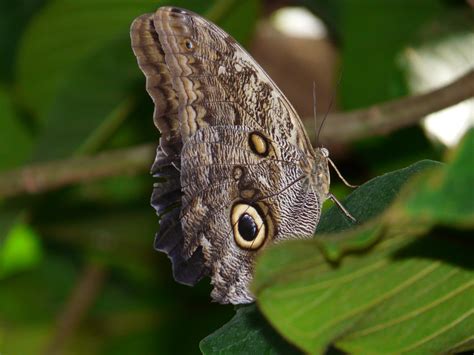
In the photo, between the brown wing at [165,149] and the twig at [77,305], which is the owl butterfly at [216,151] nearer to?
the brown wing at [165,149]

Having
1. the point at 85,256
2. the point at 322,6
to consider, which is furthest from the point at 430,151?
the point at 85,256

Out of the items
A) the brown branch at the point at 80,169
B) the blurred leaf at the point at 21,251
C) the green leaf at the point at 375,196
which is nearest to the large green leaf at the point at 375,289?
the green leaf at the point at 375,196

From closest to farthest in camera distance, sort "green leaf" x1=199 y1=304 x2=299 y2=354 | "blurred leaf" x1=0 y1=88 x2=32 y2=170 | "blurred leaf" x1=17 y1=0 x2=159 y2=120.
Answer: "green leaf" x1=199 y1=304 x2=299 y2=354
"blurred leaf" x1=17 y1=0 x2=159 y2=120
"blurred leaf" x1=0 y1=88 x2=32 y2=170

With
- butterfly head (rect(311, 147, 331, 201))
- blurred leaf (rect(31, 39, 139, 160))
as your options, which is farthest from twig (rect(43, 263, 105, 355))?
butterfly head (rect(311, 147, 331, 201))

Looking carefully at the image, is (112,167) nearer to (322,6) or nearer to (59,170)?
(59,170)

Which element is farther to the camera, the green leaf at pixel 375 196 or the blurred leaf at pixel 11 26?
the blurred leaf at pixel 11 26

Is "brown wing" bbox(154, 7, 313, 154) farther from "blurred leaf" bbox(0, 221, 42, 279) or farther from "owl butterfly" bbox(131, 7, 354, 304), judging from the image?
"blurred leaf" bbox(0, 221, 42, 279)

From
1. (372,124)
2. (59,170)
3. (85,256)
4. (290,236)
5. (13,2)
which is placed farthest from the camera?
(85,256)
